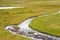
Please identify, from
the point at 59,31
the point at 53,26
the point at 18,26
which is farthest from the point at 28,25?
the point at 59,31

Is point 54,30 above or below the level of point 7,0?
above

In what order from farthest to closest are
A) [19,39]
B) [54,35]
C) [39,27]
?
[39,27]
[54,35]
[19,39]

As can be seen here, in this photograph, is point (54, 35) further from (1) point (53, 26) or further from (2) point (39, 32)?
(1) point (53, 26)

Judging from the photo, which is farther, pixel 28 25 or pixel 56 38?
pixel 28 25

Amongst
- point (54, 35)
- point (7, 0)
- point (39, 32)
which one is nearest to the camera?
point (54, 35)

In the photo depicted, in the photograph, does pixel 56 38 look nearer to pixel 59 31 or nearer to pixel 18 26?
Answer: pixel 59 31

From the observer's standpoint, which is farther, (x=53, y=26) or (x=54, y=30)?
(x=53, y=26)

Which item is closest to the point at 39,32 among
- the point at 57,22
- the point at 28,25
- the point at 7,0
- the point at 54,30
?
the point at 54,30

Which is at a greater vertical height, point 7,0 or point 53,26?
point 53,26

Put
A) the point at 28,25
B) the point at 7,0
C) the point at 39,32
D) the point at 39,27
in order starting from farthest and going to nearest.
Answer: the point at 7,0 < the point at 28,25 < the point at 39,27 < the point at 39,32
